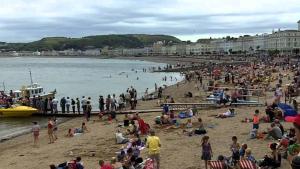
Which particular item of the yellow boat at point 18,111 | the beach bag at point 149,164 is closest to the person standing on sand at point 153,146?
the beach bag at point 149,164

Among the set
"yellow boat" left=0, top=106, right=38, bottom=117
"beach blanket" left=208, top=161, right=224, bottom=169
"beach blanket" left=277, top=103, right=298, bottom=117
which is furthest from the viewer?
"yellow boat" left=0, top=106, right=38, bottom=117

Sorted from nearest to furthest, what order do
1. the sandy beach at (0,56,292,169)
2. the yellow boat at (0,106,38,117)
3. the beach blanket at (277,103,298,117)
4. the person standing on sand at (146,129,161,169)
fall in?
1. the person standing on sand at (146,129,161,169)
2. the sandy beach at (0,56,292,169)
3. the beach blanket at (277,103,298,117)
4. the yellow boat at (0,106,38,117)

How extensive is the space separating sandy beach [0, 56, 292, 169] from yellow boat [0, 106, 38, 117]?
7.94m

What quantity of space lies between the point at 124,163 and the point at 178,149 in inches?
148

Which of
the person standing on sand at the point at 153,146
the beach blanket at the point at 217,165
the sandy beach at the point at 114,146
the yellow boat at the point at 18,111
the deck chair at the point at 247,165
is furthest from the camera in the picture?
the yellow boat at the point at 18,111

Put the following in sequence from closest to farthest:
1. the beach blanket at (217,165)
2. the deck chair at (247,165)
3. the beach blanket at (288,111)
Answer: the deck chair at (247,165), the beach blanket at (217,165), the beach blanket at (288,111)

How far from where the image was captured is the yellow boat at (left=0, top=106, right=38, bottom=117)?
32.2 m

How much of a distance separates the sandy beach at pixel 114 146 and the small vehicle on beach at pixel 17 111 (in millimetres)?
7941

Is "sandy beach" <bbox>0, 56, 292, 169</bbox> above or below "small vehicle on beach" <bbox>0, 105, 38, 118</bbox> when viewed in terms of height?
above

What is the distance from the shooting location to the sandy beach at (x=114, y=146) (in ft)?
50.1

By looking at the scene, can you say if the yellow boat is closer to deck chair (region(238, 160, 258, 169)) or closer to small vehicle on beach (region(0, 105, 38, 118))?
small vehicle on beach (region(0, 105, 38, 118))

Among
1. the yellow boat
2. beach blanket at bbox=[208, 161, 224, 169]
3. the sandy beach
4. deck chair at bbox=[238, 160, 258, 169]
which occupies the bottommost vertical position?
the yellow boat

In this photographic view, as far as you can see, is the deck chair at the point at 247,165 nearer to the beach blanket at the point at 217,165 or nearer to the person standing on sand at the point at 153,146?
the beach blanket at the point at 217,165

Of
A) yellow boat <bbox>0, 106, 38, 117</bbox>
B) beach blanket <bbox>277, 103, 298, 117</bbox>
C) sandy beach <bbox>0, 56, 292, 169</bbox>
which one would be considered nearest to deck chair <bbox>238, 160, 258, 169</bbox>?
sandy beach <bbox>0, 56, 292, 169</bbox>
